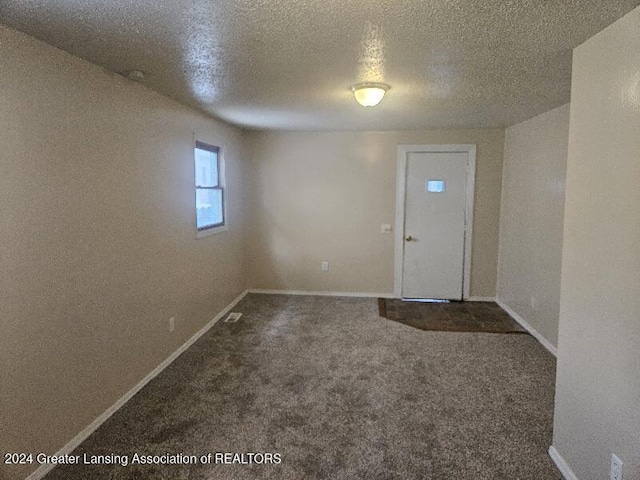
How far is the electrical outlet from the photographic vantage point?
5.54ft

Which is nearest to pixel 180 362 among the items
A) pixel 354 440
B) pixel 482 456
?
pixel 354 440

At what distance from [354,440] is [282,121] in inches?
133

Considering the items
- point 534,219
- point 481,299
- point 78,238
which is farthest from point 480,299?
point 78,238

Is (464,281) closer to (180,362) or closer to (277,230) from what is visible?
(277,230)

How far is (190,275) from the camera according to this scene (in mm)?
3867

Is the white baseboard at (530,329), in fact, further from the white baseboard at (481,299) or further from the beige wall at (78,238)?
the beige wall at (78,238)

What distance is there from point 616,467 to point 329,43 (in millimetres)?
2283

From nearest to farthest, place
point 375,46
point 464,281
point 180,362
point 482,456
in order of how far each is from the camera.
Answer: point 375,46 → point 482,456 → point 180,362 → point 464,281

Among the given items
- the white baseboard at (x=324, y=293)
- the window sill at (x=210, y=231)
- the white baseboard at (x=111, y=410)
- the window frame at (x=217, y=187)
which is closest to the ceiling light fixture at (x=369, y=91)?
the window frame at (x=217, y=187)

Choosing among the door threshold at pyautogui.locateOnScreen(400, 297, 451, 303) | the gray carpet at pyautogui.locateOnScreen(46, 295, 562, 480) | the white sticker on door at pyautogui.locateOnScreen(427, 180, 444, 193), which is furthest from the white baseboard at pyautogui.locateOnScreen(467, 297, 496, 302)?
the white sticker on door at pyautogui.locateOnScreen(427, 180, 444, 193)

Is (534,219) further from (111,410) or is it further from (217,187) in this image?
(111,410)

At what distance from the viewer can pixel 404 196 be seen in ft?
17.6

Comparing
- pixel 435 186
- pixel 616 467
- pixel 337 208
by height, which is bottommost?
pixel 616 467

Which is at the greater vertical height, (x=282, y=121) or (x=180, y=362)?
(x=282, y=121)
